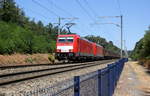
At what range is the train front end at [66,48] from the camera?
1511 inches

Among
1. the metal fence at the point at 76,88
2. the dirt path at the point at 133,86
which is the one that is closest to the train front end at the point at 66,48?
the dirt path at the point at 133,86

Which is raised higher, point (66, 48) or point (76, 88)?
point (66, 48)

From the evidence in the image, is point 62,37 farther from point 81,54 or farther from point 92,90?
point 92,90

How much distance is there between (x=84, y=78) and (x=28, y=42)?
140 ft

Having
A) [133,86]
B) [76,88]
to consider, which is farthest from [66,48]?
[76,88]

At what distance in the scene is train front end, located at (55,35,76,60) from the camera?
126 ft

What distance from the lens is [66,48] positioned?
128 feet

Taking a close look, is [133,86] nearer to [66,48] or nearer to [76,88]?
[76,88]

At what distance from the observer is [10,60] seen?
35531 mm

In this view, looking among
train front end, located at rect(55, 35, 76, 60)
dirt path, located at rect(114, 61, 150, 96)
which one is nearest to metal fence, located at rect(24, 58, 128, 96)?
dirt path, located at rect(114, 61, 150, 96)

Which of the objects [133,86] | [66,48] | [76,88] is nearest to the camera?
[76,88]

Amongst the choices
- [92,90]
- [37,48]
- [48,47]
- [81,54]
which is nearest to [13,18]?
[48,47]

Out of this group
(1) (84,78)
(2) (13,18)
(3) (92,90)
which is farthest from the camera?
(2) (13,18)

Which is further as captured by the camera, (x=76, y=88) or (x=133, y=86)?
(x=133, y=86)
